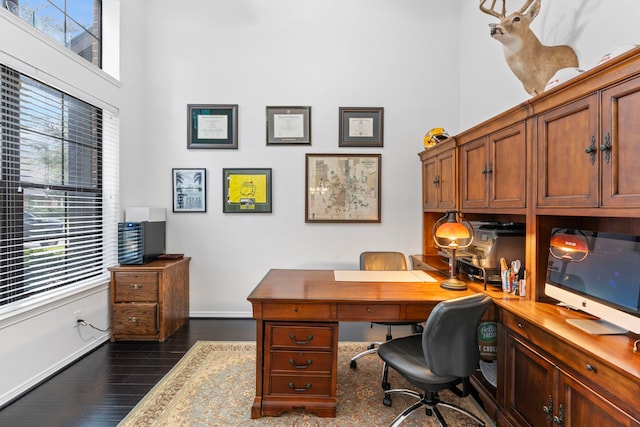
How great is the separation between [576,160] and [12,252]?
3.55 m

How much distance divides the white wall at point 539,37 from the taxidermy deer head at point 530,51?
0.11 m

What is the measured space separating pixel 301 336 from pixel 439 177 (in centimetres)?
212

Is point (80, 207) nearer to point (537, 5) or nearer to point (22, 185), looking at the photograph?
point (22, 185)

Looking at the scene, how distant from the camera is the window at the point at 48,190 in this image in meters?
2.10

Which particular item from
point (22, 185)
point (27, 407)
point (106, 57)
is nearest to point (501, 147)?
point (22, 185)

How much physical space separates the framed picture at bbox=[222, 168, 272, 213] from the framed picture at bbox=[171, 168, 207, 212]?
9.8 inches

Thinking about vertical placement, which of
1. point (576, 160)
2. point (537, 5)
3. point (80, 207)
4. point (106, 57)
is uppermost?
point (106, 57)

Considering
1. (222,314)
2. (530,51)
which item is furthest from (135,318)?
(530,51)

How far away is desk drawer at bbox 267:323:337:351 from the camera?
1.91 metres

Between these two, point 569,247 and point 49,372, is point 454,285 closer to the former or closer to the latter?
point 569,247

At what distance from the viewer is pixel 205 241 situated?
11.8 feet

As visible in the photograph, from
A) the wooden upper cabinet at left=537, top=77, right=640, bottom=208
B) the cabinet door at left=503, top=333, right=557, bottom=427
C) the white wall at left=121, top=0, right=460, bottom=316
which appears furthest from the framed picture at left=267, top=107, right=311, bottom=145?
the cabinet door at left=503, top=333, right=557, bottom=427

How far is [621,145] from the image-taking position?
4.11ft

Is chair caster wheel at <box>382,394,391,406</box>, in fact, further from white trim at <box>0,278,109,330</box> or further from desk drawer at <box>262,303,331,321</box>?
white trim at <box>0,278,109,330</box>
